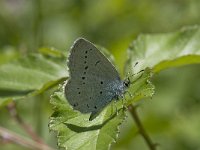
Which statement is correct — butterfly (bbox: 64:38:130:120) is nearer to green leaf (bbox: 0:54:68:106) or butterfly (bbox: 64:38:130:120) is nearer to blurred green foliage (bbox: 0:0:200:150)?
green leaf (bbox: 0:54:68:106)

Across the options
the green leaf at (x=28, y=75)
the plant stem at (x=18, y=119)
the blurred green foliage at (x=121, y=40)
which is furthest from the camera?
the blurred green foliage at (x=121, y=40)

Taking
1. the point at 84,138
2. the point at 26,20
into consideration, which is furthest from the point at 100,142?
the point at 26,20

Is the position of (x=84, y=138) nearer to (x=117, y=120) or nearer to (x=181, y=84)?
(x=117, y=120)

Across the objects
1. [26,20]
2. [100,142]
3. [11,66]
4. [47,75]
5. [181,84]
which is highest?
[26,20]

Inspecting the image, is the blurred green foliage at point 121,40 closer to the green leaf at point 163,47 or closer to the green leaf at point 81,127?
the green leaf at point 163,47

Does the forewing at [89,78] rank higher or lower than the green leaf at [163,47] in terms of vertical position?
Answer: lower

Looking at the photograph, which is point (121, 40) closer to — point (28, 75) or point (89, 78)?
point (28, 75)

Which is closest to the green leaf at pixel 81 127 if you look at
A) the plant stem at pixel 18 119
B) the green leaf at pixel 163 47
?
the green leaf at pixel 163 47
